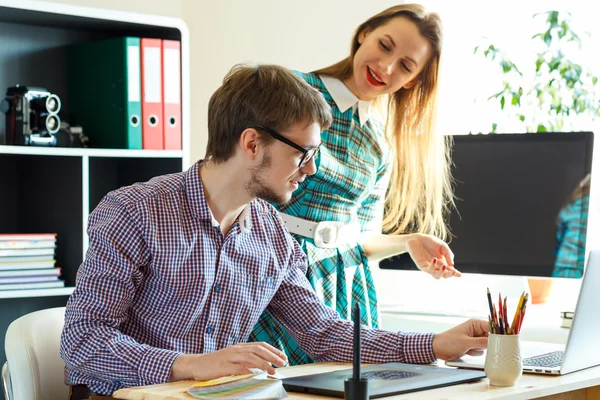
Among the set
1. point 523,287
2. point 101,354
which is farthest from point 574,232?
point 101,354

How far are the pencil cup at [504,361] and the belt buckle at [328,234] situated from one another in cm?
72

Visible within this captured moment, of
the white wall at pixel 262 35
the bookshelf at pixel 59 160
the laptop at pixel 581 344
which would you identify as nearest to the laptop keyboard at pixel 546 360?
the laptop at pixel 581 344

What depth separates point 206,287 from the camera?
67.9 inches

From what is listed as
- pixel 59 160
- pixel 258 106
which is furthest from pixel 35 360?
pixel 59 160

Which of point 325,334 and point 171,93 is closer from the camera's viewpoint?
point 325,334

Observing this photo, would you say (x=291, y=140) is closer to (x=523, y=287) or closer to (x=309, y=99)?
(x=309, y=99)

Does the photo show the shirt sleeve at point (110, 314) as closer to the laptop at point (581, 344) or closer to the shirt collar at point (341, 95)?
the laptop at point (581, 344)

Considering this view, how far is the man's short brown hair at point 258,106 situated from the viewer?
1.73 metres

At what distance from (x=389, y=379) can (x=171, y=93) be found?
4.99 ft

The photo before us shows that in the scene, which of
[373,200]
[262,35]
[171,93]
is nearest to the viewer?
[373,200]

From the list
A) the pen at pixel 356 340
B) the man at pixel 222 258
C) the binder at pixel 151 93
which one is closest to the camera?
the pen at pixel 356 340

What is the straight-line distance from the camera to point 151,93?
8.93 ft

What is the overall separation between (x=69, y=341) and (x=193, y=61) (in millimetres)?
2333

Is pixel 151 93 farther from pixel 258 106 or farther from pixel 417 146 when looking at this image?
pixel 258 106
